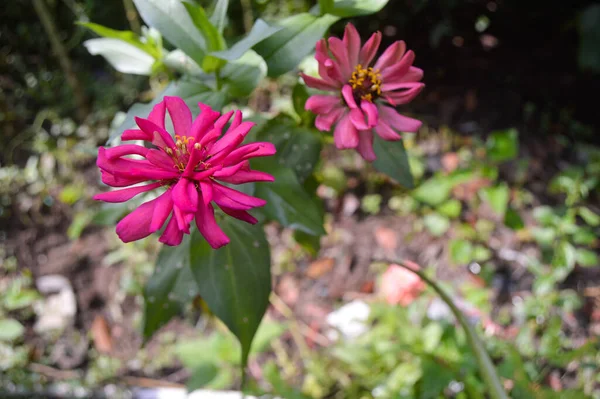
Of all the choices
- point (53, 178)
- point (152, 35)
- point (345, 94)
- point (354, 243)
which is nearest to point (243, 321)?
point (345, 94)

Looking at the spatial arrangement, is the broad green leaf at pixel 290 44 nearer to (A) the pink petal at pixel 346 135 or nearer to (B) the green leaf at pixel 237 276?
Answer: (A) the pink petal at pixel 346 135

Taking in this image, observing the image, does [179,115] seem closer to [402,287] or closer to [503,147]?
[402,287]

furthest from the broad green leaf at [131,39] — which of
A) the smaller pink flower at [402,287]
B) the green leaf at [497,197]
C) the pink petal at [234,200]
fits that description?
the green leaf at [497,197]

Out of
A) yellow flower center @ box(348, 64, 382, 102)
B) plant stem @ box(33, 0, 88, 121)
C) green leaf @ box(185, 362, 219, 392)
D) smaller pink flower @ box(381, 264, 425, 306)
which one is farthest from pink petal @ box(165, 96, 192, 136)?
plant stem @ box(33, 0, 88, 121)

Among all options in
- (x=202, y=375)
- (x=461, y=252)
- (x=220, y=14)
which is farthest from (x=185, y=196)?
(x=461, y=252)

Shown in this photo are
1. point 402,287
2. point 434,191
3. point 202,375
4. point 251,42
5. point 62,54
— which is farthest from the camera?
point 62,54

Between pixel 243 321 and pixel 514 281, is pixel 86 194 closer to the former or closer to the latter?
pixel 243 321
